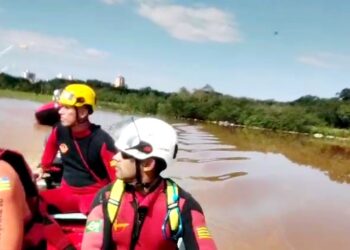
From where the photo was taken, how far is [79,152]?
11.8 ft

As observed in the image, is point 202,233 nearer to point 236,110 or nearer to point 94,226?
point 94,226

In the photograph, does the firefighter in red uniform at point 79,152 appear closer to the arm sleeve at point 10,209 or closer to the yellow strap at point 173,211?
the yellow strap at point 173,211

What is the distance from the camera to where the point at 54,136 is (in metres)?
3.78

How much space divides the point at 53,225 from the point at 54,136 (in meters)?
1.80

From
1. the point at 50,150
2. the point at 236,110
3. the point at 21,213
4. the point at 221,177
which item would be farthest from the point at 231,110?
the point at 21,213

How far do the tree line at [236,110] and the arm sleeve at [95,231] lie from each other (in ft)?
156

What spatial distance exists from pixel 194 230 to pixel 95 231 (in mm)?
394

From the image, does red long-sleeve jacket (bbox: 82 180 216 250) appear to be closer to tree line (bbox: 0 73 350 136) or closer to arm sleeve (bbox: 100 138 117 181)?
arm sleeve (bbox: 100 138 117 181)

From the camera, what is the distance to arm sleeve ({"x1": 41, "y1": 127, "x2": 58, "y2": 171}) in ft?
12.5

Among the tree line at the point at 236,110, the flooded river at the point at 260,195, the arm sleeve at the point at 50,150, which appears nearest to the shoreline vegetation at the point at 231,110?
the tree line at the point at 236,110

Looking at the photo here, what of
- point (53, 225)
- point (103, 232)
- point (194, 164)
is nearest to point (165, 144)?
point (103, 232)

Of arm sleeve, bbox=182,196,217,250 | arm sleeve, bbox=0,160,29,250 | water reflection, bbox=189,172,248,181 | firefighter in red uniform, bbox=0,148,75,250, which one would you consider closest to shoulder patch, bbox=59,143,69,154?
firefighter in red uniform, bbox=0,148,75,250

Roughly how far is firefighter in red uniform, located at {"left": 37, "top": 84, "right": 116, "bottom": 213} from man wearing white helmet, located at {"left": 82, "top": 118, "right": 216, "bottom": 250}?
1.42m

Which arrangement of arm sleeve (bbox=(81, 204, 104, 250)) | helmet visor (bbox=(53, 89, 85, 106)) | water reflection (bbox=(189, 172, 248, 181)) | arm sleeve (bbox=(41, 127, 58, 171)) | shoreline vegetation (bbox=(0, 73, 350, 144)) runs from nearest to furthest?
arm sleeve (bbox=(81, 204, 104, 250)) → helmet visor (bbox=(53, 89, 85, 106)) → arm sleeve (bbox=(41, 127, 58, 171)) → water reflection (bbox=(189, 172, 248, 181)) → shoreline vegetation (bbox=(0, 73, 350, 144))
